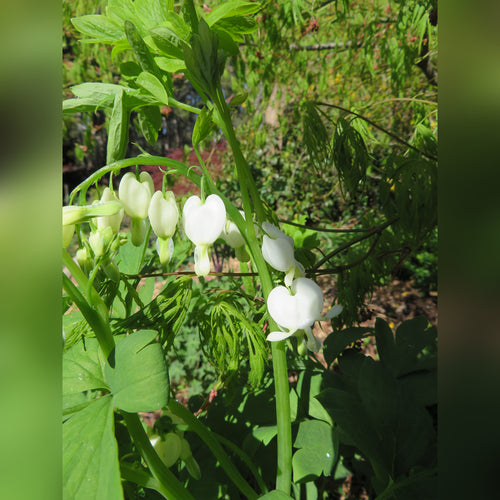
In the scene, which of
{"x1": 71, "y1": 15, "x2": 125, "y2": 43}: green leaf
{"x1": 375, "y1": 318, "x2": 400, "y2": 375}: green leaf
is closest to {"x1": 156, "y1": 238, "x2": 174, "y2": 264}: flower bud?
{"x1": 71, "y1": 15, "x2": 125, "y2": 43}: green leaf

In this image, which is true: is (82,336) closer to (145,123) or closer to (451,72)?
(145,123)

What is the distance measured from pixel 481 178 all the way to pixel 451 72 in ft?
0.15

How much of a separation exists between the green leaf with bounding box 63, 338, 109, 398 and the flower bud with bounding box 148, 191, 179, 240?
14 cm

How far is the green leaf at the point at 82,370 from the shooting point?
42cm

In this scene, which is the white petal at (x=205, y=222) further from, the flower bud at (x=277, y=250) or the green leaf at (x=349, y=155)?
the green leaf at (x=349, y=155)

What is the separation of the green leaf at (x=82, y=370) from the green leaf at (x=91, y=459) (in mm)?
63

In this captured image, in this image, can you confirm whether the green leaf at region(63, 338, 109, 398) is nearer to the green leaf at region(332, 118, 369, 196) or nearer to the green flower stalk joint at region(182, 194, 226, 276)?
the green flower stalk joint at region(182, 194, 226, 276)

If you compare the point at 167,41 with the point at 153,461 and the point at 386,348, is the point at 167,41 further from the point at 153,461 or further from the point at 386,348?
the point at 386,348

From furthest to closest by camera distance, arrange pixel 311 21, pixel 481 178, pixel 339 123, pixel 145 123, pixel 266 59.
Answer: pixel 311 21 < pixel 266 59 < pixel 339 123 < pixel 145 123 < pixel 481 178

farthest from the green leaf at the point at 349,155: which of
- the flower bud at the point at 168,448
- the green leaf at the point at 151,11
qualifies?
the flower bud at the point at 168,448

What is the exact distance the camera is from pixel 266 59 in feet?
5.33

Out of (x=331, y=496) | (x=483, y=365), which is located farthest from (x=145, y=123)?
(x=331, y=496)

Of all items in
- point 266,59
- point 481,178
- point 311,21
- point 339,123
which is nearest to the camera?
point 481,178

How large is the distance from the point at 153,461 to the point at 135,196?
0.86ft
